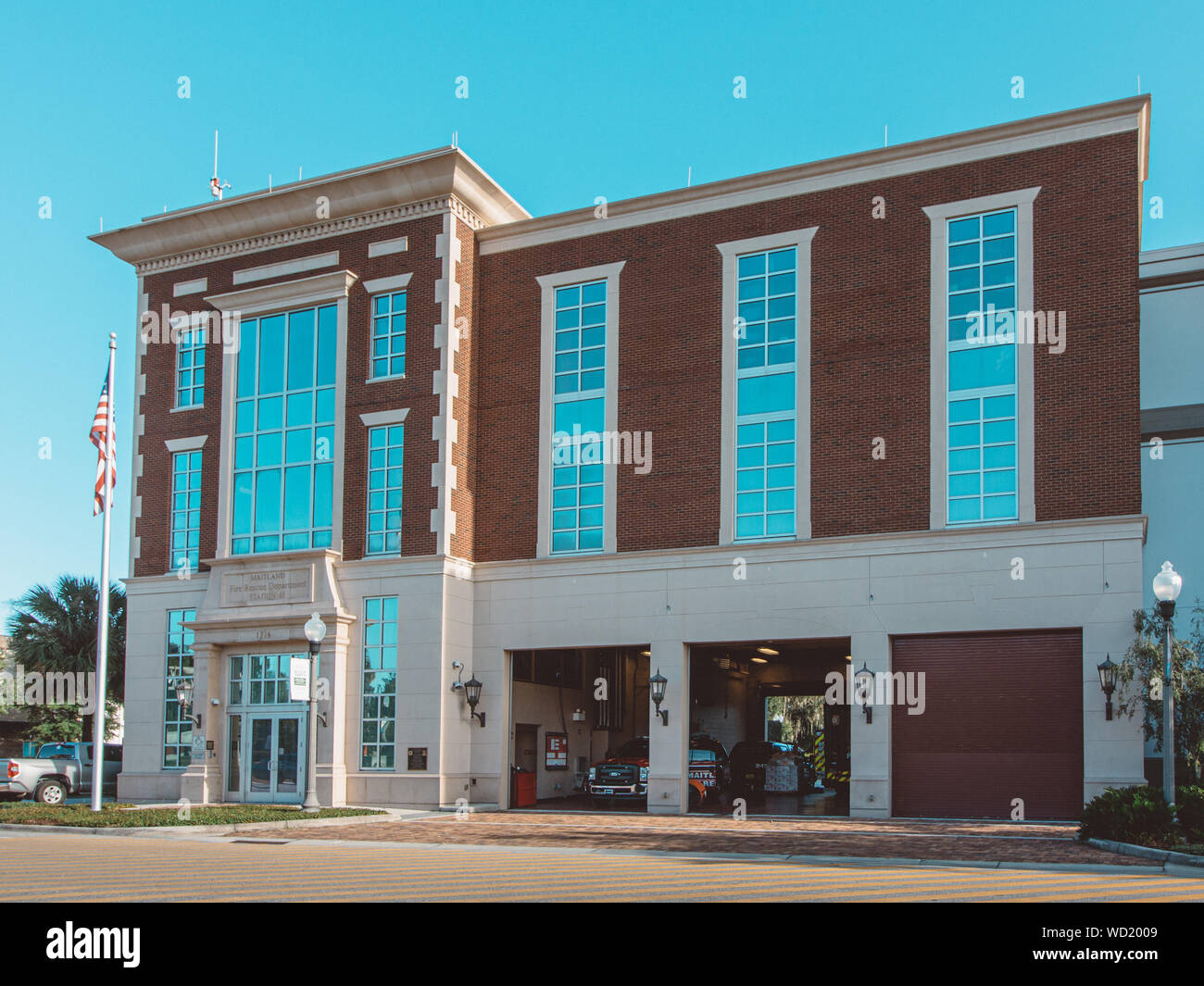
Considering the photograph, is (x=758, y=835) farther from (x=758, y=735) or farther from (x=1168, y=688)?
(x=758, y=735)

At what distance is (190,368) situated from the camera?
32531 mm

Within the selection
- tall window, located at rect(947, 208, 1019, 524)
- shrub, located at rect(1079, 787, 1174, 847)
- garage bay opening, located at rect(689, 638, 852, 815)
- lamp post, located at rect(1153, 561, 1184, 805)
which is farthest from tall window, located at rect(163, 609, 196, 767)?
lamp post, located at rect(1153, 561, 1184, 805)

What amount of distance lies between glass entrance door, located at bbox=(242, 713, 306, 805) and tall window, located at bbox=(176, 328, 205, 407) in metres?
8.59

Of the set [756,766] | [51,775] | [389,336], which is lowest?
[756,766]

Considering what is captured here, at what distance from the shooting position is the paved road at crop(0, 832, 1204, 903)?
39.9 ft

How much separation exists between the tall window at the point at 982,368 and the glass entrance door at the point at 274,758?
15920mm

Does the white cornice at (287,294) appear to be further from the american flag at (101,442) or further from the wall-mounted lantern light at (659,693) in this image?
the wall-mounted lantern light at (659,693)

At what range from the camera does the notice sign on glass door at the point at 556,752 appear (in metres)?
31.9

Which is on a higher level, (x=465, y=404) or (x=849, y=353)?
(x=849, y=353)

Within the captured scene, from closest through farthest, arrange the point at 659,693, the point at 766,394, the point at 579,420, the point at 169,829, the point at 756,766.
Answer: the point at 169,829 < the point at 659,693 < the point at 766,394 < the point at 579,420 < the point at 756,766

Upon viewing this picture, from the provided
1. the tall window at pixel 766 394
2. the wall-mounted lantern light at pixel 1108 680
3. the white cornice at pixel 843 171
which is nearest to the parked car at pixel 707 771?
the tall window at pixel 766 394

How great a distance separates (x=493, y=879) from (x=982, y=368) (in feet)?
53.0

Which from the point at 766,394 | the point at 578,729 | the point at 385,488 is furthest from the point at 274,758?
the point at 766,394

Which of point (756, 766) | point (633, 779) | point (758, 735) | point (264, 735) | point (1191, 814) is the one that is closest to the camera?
point (1191, 814)
